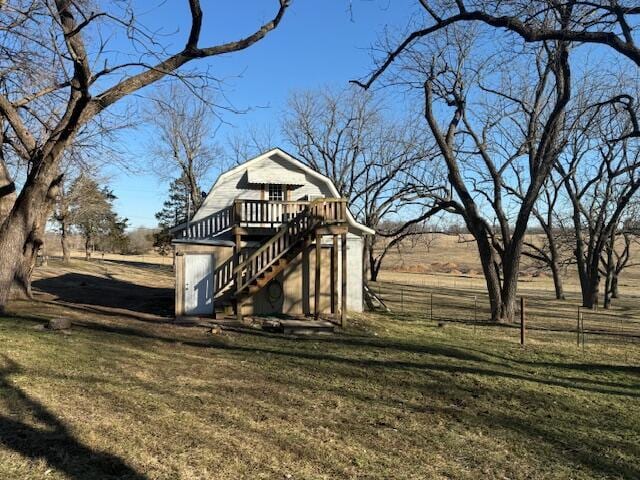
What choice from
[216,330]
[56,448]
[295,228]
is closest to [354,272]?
[295,228]

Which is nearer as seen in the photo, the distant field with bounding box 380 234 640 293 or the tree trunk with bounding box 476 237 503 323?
the tree trunk with bounding box 476 237 503 323

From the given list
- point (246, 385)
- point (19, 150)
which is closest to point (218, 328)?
point (246, 385)

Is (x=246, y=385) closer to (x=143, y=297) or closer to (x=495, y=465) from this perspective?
(x=495, y=465)

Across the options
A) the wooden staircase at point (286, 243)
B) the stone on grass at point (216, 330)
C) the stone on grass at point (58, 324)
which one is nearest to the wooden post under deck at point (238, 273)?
the wooden staircase at point (286, 243)

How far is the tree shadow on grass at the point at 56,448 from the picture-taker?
423cm

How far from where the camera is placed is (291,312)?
17453mm

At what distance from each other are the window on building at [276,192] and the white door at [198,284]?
352 centimetres

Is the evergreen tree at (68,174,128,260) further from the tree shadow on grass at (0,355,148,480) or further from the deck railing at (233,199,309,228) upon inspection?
the tree shadow on grass at (0,355,148,480)

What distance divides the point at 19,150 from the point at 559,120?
666 inches

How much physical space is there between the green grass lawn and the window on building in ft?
26.3

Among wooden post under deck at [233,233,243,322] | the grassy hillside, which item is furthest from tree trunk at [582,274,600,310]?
wooden post under deck at [233,233,243,322]

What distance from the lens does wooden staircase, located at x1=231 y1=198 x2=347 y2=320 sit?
15617 millimetres

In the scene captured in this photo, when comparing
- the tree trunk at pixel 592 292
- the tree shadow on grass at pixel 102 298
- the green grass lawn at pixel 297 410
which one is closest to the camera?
the green grass lawn at pixel 297 410

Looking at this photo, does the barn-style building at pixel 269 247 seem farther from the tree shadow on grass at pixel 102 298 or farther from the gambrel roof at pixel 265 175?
the tree shadow on grass at pixel 102 298
